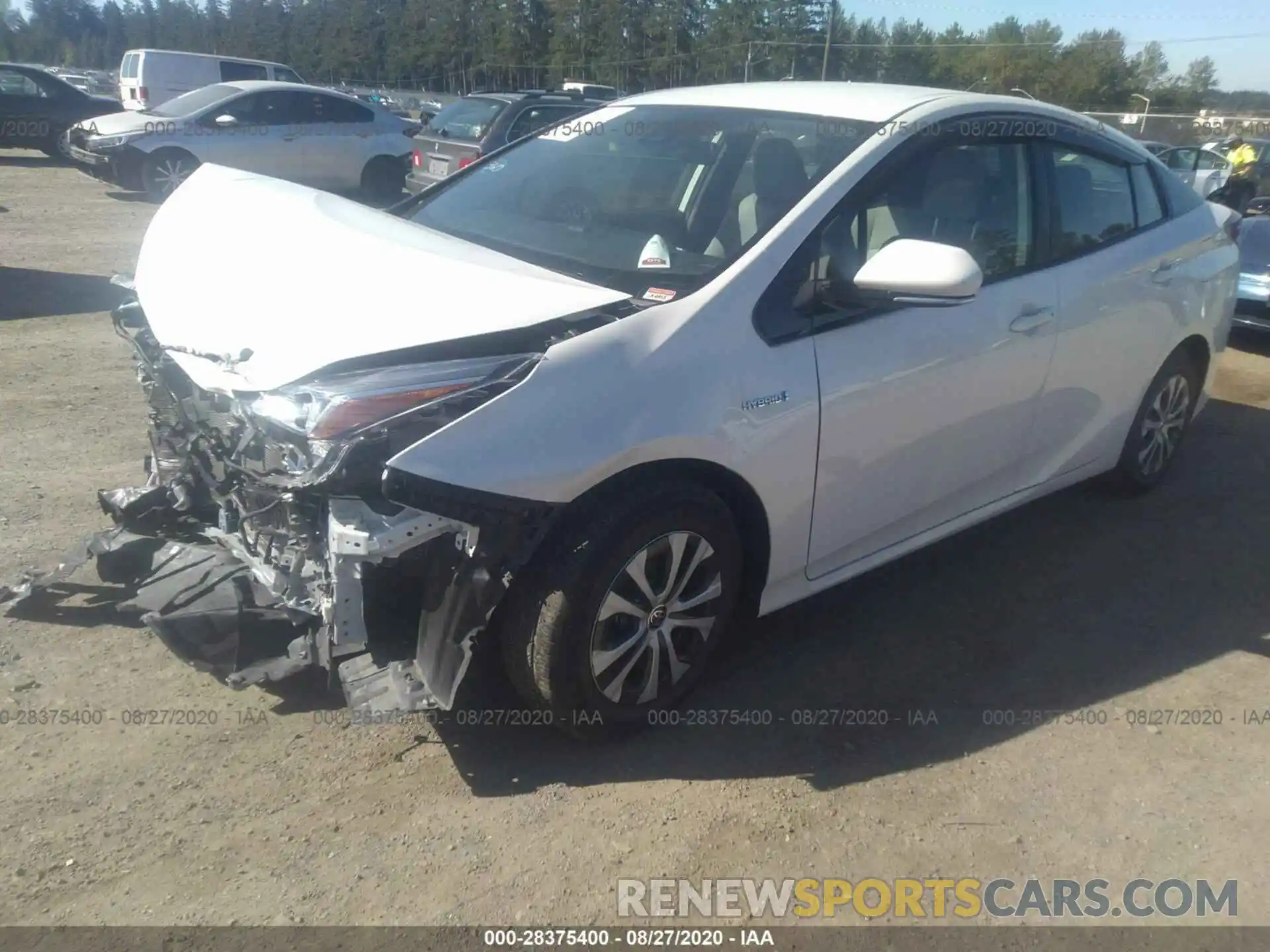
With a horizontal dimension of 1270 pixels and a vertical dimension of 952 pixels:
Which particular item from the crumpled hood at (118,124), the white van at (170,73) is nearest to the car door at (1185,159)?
the crumpled hood at (118,124)

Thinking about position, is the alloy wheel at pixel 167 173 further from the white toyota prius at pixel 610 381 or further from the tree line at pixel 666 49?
the tree line at pixel 666 49

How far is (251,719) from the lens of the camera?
3115 mm

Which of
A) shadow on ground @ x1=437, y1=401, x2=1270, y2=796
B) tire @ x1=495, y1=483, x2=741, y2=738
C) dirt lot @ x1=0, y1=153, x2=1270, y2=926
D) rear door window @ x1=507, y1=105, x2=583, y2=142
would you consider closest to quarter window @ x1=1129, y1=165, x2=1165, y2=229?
shadow on ground @ x1=437, y1=401, x2=1270, y2=796

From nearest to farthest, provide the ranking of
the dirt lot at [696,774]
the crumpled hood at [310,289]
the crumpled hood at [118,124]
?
the dirt lot at [696,774]
the crumpled hood at [310,289]
the crumpled hood at [118,124]

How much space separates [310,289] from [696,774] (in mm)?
1737

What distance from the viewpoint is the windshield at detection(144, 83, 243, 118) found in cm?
1446

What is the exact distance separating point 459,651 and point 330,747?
0.65 m

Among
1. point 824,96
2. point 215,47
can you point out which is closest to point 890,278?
point 824,96

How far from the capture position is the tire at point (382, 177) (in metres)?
15.9

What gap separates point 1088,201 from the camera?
4258 millimetres

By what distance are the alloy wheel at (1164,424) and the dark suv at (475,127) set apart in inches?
324

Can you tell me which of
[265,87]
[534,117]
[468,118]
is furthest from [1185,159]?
[265,87]

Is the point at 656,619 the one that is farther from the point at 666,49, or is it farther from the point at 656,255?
the point at 666,49

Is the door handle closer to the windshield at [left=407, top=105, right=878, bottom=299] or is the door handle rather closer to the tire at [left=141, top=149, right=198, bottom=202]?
the windshield at [left=407, top=105, right=878, bottom=299]
